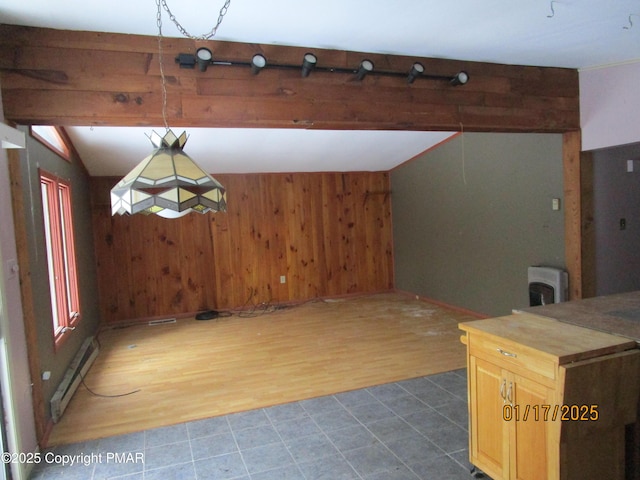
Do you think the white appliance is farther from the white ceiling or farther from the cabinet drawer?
the cabinet drawer

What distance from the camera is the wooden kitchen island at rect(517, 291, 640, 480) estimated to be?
1.87m

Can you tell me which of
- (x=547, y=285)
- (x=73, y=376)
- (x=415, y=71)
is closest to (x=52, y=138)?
(x=73, y=376)

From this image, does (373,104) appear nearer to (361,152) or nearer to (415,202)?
(361,152)

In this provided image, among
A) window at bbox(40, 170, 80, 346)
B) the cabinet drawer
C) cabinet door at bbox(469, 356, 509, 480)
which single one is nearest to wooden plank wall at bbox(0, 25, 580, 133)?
window at bbox(40, 170, 80, 346)

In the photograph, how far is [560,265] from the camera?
13.6 ft

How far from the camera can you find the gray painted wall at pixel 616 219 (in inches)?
157

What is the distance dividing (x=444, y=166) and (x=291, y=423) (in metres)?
4.09

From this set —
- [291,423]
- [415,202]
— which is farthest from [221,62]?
[415,202]

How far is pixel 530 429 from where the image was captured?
1.82 meters

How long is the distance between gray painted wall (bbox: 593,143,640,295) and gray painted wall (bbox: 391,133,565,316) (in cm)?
32

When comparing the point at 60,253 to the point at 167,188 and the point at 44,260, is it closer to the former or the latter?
the point at 44,260

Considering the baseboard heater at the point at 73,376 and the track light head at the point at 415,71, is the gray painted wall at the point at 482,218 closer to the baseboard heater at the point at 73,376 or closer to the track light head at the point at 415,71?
the track light head at the point at 415,71

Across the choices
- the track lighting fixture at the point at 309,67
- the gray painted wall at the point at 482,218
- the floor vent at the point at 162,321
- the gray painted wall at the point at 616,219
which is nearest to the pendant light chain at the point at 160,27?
the track lighting fixture at the point at 309,67

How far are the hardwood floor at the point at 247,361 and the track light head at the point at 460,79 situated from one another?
2.33 m
